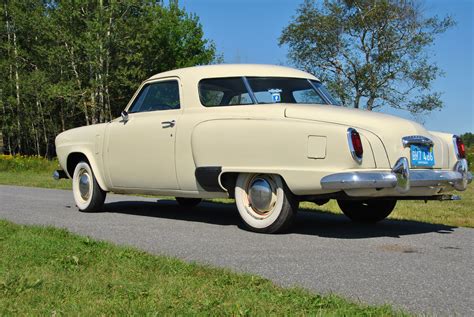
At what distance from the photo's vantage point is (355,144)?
201 inches

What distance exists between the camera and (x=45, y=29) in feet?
118

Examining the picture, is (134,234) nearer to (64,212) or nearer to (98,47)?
(64,212)

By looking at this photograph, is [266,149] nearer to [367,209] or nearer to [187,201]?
[367,209]

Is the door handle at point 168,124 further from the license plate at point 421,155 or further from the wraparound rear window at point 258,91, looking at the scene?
the license plate at point 421,155

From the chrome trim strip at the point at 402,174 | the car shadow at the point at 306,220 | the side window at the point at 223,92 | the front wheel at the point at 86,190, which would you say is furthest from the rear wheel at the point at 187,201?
the chrome trim strip at the point at 402,174

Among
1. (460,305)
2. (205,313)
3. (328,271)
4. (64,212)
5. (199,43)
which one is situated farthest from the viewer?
(199,43)

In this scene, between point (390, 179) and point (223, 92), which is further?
point (223, 92)

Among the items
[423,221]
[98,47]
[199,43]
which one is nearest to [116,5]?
[98,47]

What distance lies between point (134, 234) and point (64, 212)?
8.05 feet

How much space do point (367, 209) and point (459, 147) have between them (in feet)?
4.38

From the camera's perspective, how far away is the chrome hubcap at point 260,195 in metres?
5.67

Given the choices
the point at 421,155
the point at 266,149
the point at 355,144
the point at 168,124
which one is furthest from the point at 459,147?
the point at 168,124

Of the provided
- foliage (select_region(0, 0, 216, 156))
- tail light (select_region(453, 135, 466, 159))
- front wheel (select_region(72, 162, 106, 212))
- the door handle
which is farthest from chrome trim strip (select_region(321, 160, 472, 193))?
foliage (select_region(0, 0, 216, 156))

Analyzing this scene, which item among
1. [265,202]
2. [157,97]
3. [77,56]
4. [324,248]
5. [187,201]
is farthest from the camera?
[77,56]
